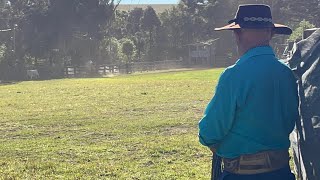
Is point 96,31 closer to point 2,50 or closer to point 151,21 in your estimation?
point 2,50

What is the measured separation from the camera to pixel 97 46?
187ft

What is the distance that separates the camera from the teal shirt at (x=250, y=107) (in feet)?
9.90

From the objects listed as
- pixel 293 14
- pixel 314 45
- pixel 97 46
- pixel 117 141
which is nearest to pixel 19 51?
pixel 97 46

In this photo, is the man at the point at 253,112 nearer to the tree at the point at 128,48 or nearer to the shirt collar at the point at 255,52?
the shirt collar at the point at 255,52

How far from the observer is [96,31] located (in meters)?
55.3

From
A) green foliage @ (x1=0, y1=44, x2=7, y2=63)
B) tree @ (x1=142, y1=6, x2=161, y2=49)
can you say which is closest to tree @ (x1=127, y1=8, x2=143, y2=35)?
tree @ (x1=142, y1=6, x2=161, y2=49)

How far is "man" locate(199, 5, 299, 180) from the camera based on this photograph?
3.02 meters

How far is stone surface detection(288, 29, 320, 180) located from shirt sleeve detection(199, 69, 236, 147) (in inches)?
21.0

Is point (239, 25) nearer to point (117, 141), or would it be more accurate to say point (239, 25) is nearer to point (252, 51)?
point (252, 51)

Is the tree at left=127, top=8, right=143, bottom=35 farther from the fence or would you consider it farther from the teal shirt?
the teal shirt

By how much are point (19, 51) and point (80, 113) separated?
3800 cm

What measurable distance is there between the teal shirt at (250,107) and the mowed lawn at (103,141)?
371 cm

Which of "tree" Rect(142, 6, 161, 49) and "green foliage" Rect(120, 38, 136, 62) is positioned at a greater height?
"tree" Rect(142, 6, 161, 49)

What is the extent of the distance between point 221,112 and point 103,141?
7001 mm
